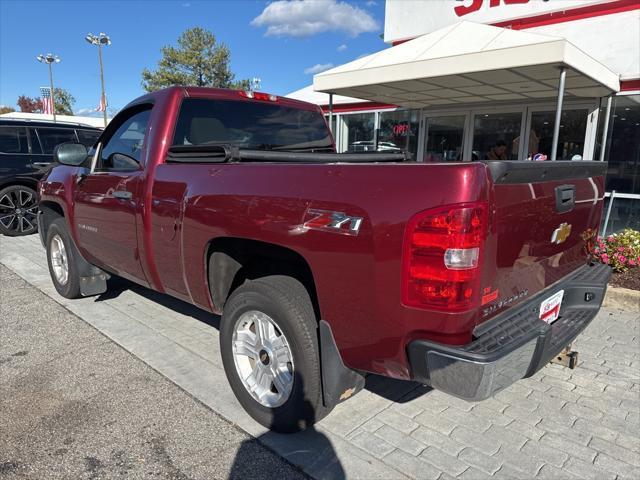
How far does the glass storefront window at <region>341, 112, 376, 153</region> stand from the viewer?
1172cm

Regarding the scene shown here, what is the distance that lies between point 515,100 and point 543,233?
24.7 feet

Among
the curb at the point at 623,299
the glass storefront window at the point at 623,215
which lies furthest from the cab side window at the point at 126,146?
the glass storefront window at the point at 623,215

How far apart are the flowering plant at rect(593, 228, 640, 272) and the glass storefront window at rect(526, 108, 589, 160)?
293 centimetres

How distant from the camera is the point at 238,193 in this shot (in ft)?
8.40

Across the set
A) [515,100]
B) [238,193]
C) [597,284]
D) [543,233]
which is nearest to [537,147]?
[515,100]

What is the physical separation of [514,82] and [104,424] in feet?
23.0

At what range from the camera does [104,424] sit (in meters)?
2.76

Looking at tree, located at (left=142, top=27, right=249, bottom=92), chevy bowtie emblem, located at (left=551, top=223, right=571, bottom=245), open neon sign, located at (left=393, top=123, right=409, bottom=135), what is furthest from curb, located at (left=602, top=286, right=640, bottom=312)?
tree, located at (left=142, top=27, right=249, bottom=92)

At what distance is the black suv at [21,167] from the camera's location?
27.9 feet

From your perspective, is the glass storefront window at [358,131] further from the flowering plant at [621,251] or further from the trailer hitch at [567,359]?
the trailer hitch at [567,359]

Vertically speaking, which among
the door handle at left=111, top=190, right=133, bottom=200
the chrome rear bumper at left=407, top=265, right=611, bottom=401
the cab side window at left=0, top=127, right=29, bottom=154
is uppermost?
the cab side window at left=0, top=127, right=29, bottom=154

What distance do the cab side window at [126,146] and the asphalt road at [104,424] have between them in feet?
5.00

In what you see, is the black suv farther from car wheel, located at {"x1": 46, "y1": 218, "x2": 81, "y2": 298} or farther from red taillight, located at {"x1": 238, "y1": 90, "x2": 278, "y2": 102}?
red taillight, located at {"x1": 238, "y1": 90, "x2": 278, "y2": 102}

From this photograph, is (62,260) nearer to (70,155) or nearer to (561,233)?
(70,155)
